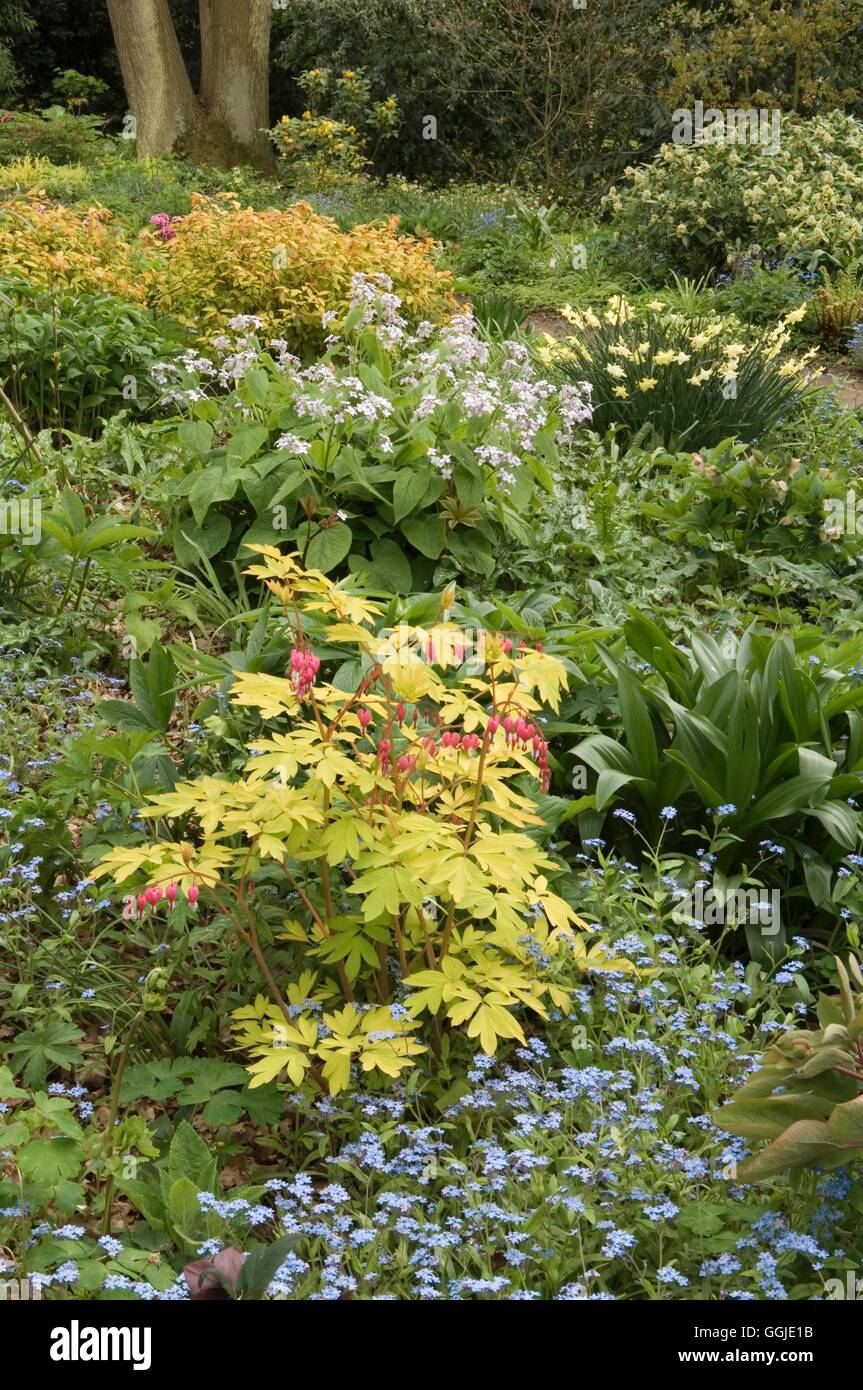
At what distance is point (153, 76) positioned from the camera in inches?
581

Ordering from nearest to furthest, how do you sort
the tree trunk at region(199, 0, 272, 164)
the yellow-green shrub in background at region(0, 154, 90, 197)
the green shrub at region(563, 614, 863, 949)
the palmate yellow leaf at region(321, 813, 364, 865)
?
1. the palmate yellow leaf at region(321, 813, 364, 865)
2. the green shrub at region(563, 614, 863, 949)
3. the yellow-green shrub in background at region(0, 154, 90, 197)
4. the tree trunk at region(199, 0, 272, 164)

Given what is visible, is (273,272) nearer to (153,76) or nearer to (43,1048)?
(43,1048)

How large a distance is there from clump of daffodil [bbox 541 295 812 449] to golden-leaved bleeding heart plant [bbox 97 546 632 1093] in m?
3.76

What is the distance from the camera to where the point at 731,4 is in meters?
14.3

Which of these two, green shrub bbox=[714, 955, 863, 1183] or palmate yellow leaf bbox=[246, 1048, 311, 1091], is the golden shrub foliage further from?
green shrub bbox=[714, 955, 863, 1183]

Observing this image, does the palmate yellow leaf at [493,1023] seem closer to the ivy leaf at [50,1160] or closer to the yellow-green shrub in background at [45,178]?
the ivy leaf at [50,1160]

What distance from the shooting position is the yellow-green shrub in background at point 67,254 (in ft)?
22.2

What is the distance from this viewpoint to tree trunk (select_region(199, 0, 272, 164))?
1478cm

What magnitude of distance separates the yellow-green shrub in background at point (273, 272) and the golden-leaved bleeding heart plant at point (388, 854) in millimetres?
4359

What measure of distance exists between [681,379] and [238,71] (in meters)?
11.0

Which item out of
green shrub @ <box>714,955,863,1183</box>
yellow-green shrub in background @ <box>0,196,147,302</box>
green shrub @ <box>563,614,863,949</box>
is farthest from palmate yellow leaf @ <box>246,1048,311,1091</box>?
yellow-green shrub in background @ <box>0,196,147,302</box>

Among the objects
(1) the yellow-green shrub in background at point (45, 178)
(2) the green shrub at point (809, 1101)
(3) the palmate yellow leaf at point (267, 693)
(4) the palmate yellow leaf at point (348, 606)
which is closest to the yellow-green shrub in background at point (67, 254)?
(4) the palmate yellow leaf at point (348, 606)
